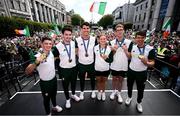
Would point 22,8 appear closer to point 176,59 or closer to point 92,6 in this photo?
point 92,6

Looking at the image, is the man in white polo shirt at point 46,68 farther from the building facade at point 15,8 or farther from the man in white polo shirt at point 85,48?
the building facade at point 15,8

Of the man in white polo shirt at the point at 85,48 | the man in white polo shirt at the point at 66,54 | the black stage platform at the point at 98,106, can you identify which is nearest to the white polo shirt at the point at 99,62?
the man in white polo shirt at the point at 85,48

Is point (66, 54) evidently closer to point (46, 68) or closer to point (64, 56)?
point (64, 56)

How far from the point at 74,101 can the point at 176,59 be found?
13.8 ft

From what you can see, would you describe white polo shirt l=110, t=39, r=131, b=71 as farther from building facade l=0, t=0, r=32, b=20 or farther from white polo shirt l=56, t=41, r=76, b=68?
building facade l=0, t=0, r=32, b=20

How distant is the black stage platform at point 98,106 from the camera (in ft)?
9.94

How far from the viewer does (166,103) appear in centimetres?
334

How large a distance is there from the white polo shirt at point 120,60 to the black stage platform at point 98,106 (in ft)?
3.41

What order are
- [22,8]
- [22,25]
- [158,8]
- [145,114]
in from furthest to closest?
[22,8]
[158,8]
[22,25]
[145,114]

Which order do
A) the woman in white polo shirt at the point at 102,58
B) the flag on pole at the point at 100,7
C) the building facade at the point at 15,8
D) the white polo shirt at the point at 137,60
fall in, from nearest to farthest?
the white polo shirt at the point at 137,60 < the woman in white polo shirt at the point at 102,58 < the flag on pole at the point at 100,7 < the building facade at the point at 15,8

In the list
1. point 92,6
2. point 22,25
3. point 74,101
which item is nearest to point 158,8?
point 92,6

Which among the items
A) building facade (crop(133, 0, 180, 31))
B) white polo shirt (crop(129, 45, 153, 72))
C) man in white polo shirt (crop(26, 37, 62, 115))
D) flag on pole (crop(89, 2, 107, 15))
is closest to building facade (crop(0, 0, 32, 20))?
flag on pole (crop(89, 2, 107, 15))

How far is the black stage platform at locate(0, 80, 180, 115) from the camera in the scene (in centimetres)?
303

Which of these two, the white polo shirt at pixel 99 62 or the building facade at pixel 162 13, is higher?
the building facade at pixel 162 13
